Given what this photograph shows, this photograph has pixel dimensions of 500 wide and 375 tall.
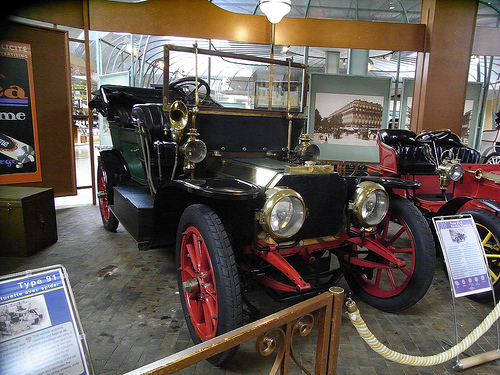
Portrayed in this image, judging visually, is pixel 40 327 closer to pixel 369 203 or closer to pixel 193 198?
pixel 193 198

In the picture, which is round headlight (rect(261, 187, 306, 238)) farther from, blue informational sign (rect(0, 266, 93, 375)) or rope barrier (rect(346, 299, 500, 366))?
blue informational sign (rect(0, 266, 93, 375))

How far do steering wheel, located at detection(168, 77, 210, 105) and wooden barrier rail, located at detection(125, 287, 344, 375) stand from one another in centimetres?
189

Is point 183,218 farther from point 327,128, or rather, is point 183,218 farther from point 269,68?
point 327,128

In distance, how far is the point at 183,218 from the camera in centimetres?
198

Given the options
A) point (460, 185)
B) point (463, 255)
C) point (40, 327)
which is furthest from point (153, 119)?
point (460, 185)

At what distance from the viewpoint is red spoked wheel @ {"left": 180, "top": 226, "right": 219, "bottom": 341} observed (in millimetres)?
1811

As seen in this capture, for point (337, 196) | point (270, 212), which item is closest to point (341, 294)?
point (270, 212)

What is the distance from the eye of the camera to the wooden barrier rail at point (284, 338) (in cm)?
95

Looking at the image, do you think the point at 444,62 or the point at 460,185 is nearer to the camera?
the point at 460,185

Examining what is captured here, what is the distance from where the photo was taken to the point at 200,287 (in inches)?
74.9

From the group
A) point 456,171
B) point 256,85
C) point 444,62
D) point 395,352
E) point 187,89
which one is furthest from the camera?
point 444,62

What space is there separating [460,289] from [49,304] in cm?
192

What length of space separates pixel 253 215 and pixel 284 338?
0.81 meters

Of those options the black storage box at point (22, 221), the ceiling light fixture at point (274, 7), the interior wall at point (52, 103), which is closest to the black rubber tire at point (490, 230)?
the ceiling light fixture at point (274, 7)
